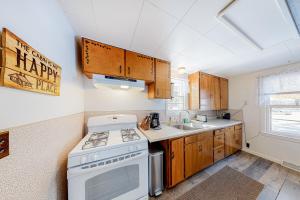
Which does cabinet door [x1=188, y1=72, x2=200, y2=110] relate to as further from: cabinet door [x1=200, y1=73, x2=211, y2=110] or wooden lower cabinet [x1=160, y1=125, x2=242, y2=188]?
wooden lower cabinet [x1=160, y1=125, x2=242, y2=188]

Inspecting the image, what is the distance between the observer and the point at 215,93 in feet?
9.34

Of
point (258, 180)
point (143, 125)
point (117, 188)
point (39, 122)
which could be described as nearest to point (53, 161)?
point (39, 122)

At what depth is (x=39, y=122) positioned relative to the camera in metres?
0.72

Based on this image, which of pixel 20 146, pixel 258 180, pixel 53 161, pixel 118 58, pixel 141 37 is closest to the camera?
pixel 20 146

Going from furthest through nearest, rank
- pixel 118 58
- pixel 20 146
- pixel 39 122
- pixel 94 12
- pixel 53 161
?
pixel 118 58
pixel 94 12
pixel 53 161
pixel 39 122
pixel 20 146

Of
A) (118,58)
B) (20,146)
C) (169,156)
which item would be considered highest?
(118,58)

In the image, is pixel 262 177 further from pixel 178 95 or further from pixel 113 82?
pixel 113 82

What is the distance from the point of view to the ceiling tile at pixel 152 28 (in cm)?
98

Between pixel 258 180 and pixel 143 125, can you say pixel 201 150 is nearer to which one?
pixel 258 180

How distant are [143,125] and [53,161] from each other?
3.98 ft

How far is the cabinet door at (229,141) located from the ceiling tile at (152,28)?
2.38 metres

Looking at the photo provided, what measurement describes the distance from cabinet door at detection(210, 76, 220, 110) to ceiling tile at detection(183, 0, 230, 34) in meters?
1.97

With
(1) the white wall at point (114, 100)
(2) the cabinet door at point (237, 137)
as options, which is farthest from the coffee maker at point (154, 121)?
(2) the cabinet door at point (237, 137)

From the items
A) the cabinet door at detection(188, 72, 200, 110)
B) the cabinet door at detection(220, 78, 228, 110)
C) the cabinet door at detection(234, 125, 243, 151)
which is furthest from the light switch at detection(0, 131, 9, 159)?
the cabinet door at detection(220, 78, 228, 110)
